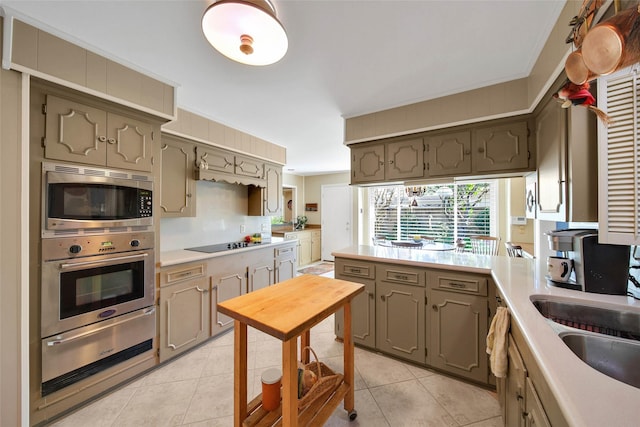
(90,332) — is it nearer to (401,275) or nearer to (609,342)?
(401,275)

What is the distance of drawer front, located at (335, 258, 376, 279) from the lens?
2.23 metres

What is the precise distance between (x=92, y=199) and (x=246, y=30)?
158 cm

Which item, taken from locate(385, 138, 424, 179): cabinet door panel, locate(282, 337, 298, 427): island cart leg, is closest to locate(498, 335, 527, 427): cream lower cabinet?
locate(282, 337, 298, 427): island cart leg

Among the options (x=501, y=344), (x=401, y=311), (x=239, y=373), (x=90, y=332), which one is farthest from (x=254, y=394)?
(x=501, y=344)

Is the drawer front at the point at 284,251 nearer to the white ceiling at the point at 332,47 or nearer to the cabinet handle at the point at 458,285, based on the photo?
the white ceiling at the point at 332,47

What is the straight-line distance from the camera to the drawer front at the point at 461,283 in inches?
69.5

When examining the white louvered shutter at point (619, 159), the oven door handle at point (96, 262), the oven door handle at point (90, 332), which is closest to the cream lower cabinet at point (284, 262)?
the oven door handle at point (90, 332)

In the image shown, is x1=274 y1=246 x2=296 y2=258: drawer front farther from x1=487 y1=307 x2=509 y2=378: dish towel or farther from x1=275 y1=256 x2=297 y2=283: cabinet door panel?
x1=487 y1=307 x2=509 y2=378: dish towel

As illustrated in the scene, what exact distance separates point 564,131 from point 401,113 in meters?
1.35

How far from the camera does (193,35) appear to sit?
146 cm

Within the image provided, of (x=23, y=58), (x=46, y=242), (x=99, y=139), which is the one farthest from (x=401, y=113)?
(x=46, y=242)

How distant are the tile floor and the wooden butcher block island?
12.0 inches

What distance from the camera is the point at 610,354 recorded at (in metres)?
0.89

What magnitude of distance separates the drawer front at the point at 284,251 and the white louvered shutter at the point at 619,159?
2977 millimetres
